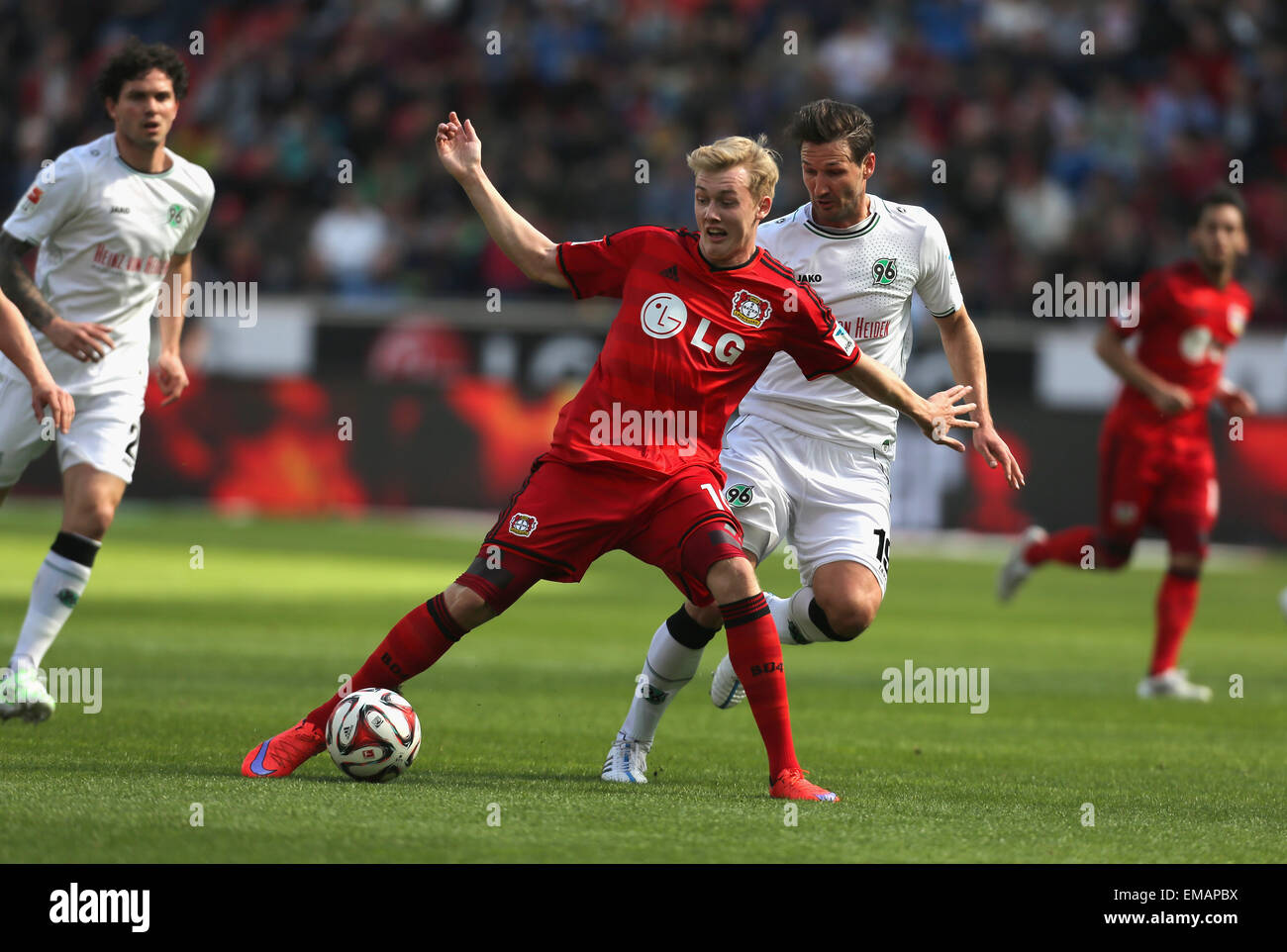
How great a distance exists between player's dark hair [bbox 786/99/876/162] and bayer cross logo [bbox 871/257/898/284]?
46 centimetres

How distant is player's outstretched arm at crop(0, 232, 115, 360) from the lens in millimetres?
6930

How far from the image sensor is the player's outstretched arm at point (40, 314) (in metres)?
6.93

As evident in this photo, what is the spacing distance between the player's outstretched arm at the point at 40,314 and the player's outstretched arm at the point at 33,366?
113 mm

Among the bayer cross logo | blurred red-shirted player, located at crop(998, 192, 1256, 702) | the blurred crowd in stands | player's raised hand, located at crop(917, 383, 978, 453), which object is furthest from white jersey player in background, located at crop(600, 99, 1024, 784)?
the blurred crowd in stands

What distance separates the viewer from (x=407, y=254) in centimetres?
2239

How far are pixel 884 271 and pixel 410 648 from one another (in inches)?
96.6

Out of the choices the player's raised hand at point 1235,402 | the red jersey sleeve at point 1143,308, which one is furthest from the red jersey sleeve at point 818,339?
the player's raised hand at point 1235,402

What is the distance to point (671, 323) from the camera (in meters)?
6.29

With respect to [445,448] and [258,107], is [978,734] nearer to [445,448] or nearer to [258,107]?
[445,448]

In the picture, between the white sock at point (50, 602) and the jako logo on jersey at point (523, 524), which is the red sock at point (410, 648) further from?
the white sock at point (50, 602)

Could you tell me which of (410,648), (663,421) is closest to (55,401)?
(410,648)

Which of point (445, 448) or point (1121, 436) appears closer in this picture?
point (1121, 436)

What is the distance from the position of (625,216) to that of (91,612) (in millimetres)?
11233

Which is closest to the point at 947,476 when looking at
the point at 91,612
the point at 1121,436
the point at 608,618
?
the point at 608,618
